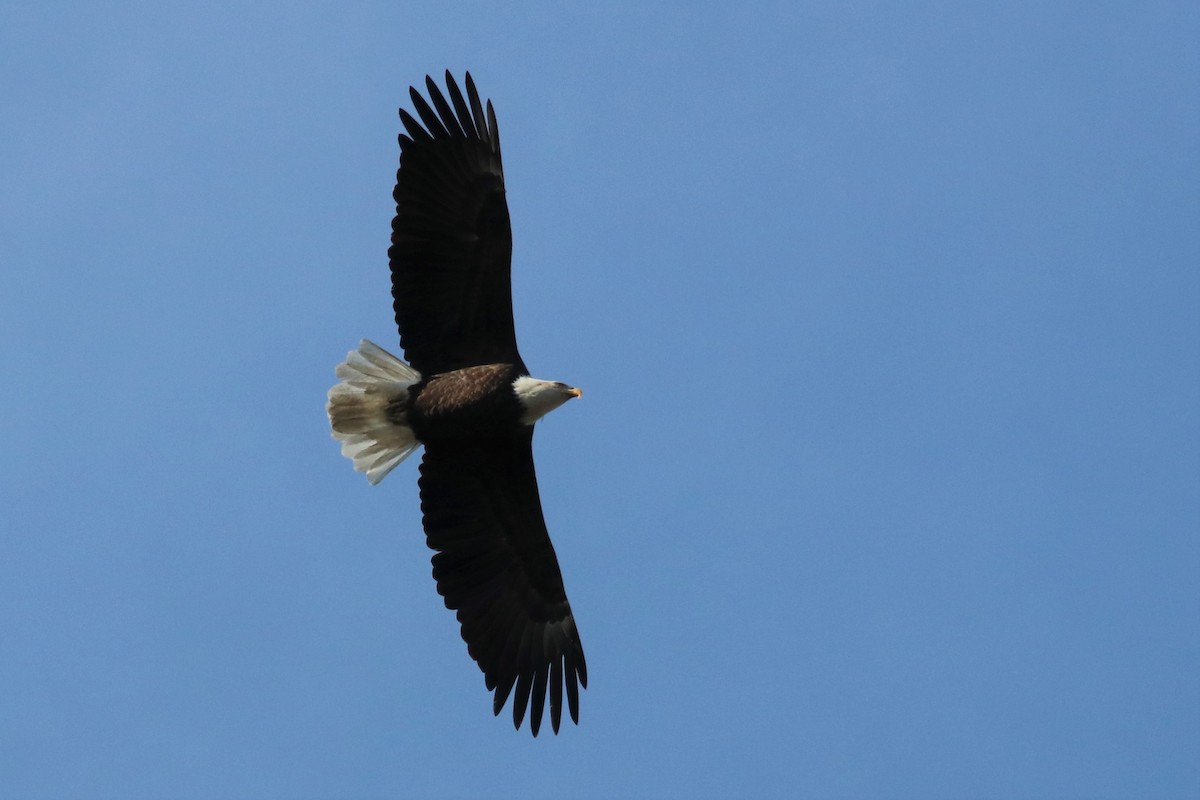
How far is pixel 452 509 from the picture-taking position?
1195 cm

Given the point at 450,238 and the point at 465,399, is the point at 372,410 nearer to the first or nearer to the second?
the point at 465,399

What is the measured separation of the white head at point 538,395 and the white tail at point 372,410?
69cm

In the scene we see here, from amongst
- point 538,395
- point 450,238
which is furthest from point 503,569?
point 450,238

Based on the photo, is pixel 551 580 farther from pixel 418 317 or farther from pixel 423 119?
pixel 423 119

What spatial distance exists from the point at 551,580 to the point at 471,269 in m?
2.31

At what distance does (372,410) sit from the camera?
38.5 ft

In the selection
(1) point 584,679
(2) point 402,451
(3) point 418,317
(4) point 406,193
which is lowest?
(1) point 584,679

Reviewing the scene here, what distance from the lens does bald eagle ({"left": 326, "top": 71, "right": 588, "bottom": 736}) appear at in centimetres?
1154

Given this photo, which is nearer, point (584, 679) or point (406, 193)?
point (406, 193)

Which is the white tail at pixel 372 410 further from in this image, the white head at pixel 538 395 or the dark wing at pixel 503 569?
the white head at pixel 538 395

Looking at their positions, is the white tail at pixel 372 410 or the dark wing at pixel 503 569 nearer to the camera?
the white tail at pixel 372 410

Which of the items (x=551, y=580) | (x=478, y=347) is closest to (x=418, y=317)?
A: (x=478, y=347)

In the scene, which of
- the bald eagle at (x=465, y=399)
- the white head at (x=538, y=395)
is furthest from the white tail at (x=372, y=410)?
the white head at (x=538, y=395)

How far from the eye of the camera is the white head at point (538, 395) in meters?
11.6
